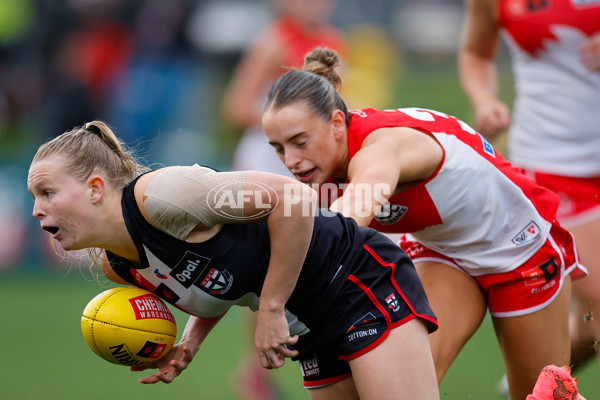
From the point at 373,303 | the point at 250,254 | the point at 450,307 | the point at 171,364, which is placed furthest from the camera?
the point at 450,307

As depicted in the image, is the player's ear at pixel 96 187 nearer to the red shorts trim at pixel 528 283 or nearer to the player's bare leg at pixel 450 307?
the player's bare leg at pixel 450 307

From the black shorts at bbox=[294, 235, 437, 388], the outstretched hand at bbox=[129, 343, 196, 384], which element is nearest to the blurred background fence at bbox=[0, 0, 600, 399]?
the black shorts at bbox=[294, 235, 437, 388]

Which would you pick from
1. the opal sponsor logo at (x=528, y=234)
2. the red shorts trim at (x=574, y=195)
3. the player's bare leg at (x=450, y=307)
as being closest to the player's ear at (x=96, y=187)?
Result: the player's bare leg at (x=450, y=307)

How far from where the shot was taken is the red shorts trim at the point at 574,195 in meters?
4.64

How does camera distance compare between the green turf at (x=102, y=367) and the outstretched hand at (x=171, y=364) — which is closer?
the outstretched hand at (x=171, y=364)

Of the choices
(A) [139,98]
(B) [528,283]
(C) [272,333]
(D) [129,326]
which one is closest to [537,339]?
(B) [528,283]

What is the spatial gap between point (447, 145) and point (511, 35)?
1.37 metres

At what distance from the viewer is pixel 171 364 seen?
3490 mm

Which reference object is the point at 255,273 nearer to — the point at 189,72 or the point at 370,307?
the point at 370,307

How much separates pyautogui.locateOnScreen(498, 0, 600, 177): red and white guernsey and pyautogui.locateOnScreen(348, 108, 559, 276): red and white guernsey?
0.69 meters

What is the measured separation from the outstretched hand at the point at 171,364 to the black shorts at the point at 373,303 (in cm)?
48

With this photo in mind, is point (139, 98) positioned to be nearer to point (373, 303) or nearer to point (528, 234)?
point (528, 234)

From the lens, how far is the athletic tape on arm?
300 centimetres

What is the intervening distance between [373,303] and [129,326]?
95cm
